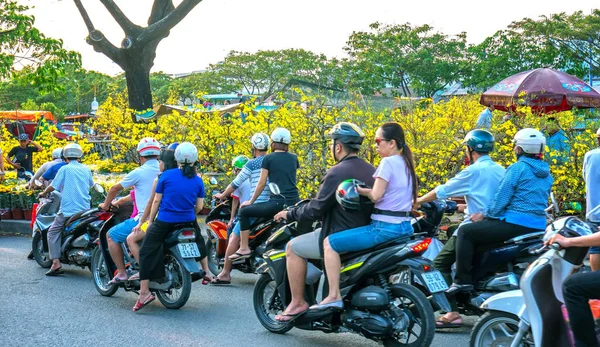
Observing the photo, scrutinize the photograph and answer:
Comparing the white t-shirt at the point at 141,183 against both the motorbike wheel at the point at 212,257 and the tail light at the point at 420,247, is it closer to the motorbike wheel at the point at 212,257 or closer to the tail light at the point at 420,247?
the motorbike wheel at the point at 212,257

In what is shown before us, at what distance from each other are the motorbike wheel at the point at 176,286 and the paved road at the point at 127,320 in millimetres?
100

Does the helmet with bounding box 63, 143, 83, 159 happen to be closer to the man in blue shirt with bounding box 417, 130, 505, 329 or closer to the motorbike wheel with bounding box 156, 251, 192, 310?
the motorbike wheel with bounding box 156, 251, 192, 310

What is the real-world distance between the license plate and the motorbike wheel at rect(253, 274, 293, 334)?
4.96ft

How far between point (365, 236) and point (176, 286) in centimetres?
277

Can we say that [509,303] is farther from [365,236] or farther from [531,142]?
[531,142]

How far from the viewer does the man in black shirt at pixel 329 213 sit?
6324mm

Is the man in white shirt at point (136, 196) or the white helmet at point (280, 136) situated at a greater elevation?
the white helmet at point (280, 136)

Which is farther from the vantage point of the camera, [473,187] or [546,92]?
[546,92]

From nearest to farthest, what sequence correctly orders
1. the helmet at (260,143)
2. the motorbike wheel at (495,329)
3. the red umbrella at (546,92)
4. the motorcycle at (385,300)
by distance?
1. the motorbike wheel at (495,329)
2. the motorcycle at (385,300)
3. the helmet at (260,143)
4. the red umbrella at (546,92)

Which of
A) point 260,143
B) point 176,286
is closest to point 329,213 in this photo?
point 176,286

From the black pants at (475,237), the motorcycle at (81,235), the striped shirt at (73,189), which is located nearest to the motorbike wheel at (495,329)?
the black pants at (475,237)

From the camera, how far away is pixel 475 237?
683 cm

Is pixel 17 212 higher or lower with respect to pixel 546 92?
lower

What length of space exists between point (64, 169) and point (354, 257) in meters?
5.37
